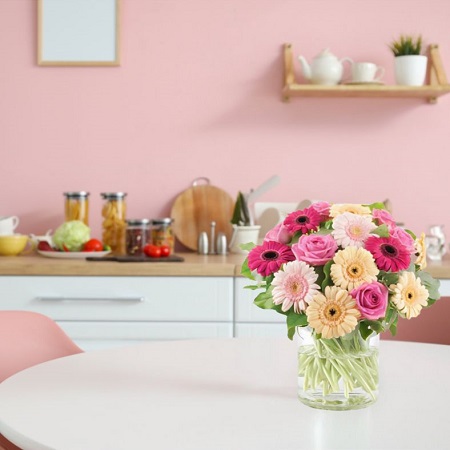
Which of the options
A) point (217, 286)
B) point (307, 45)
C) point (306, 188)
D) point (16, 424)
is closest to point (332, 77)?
point (307, 45)

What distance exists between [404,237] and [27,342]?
3.26ft

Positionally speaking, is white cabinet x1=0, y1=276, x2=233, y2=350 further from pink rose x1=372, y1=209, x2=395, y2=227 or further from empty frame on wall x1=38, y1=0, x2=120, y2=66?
pink rose x1=372, y1=209, x2=395, y2=227

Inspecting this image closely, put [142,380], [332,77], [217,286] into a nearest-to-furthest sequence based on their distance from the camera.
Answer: [142,380] < [217,286] < [332,77]

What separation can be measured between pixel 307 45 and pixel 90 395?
240 centimetres

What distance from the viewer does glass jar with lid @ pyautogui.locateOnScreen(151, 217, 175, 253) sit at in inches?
127

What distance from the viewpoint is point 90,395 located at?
4.50 ft

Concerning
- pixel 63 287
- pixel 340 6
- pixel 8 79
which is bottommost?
pixel 63 287

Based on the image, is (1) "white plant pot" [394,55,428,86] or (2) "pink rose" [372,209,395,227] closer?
(2) "pink rose" [372,209,395,227]

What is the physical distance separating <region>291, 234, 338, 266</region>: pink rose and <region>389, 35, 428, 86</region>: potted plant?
2.13m

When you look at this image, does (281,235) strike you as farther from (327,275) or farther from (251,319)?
(251,319)

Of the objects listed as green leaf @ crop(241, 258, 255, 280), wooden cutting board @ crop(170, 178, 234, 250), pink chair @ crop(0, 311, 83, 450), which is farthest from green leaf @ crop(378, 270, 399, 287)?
wooden cutting board @ crop(170, 178, 234, 250)

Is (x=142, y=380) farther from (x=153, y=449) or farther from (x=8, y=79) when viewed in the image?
(x=8, y=79)

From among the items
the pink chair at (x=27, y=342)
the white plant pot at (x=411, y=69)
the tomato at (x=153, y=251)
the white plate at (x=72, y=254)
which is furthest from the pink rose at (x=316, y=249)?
the white plant pot at (x=411, y=69)

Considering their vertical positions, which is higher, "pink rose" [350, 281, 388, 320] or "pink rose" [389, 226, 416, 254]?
"pink rose" [389, 226, 416, 254]
